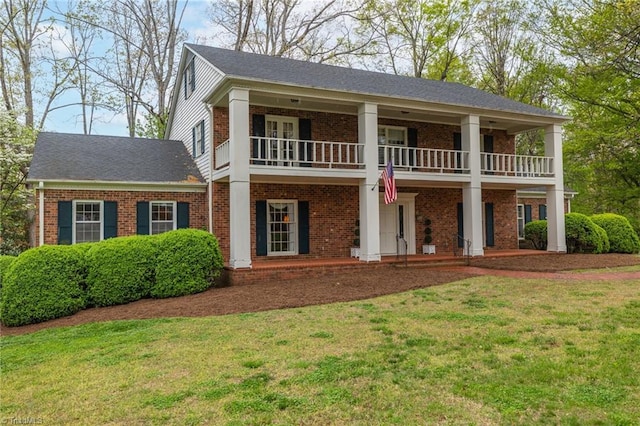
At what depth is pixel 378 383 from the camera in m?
4.34

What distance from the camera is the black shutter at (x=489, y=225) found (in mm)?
17969

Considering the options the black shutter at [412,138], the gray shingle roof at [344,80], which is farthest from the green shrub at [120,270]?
the black shutter at [412,138]

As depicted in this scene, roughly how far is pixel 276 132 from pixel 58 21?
17111 millimetres

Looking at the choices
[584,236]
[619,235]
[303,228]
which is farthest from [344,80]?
[619,235]

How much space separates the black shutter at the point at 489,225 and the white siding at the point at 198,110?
37.4 ft

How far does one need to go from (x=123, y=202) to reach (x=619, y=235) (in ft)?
59.8

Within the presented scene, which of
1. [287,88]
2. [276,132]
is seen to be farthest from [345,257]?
[287,88]

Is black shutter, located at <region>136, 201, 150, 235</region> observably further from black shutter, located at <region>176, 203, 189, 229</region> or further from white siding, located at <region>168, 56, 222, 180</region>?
white siding, located at <region>168, 56, 222, 180</region>

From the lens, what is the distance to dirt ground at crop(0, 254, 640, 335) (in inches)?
336

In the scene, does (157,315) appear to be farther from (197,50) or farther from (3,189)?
(3,189)

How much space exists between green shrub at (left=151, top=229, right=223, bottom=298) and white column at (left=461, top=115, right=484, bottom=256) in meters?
8.53

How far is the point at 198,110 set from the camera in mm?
15305

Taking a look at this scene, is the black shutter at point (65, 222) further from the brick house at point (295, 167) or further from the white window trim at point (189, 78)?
the white window trim at point (189, 78)

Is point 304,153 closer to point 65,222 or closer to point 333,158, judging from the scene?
point 333,158
